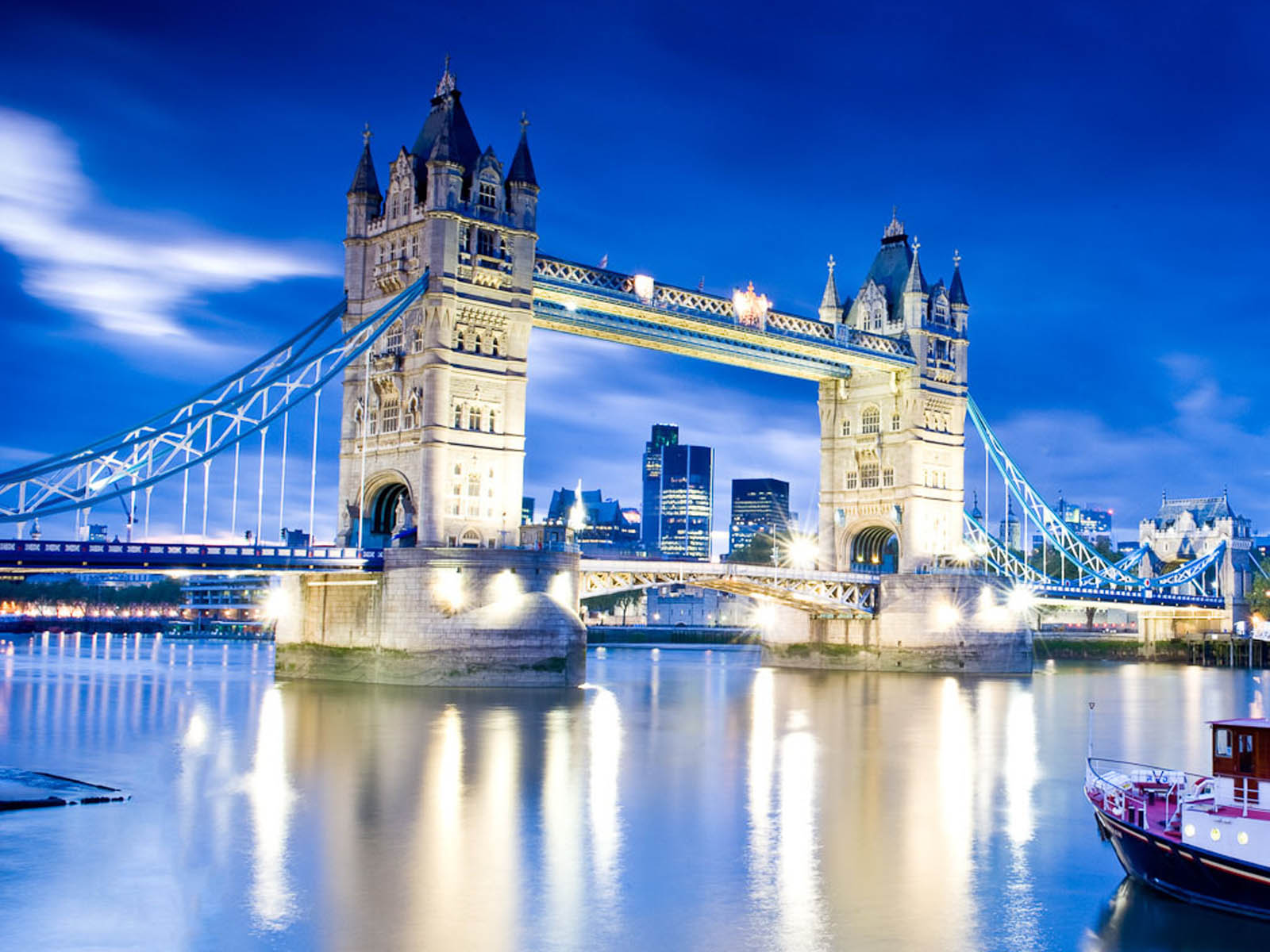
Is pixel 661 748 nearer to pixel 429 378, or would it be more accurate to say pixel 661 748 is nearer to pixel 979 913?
pixel 979 913

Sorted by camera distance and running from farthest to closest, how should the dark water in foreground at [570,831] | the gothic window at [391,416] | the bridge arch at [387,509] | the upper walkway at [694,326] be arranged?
the upper walkway at [694,326] < the gothic window at [391,416] < the bridge arch at [387,509] < the dark water in foreground at [570,831]

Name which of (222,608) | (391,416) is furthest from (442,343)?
(222,608)

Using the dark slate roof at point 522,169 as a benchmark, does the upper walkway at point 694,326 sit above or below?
below

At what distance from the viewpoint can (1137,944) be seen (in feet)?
50.4

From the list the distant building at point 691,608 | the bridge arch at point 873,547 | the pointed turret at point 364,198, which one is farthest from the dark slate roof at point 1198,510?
the pointed turret at point 364,198

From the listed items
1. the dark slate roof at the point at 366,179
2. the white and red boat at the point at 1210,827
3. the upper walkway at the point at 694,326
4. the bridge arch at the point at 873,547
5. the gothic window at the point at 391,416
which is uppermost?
the dark slate roof at the point at 366,179

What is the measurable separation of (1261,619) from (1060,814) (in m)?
85.2

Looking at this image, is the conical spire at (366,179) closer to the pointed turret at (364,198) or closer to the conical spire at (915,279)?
the pointed turret at (364,198)

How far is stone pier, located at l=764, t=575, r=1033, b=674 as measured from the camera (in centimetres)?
6322

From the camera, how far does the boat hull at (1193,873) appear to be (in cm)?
1645

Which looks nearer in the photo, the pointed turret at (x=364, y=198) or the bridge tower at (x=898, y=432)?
the pointed turret at (x=364, y=198)

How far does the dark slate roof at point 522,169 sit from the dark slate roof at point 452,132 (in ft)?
4.48

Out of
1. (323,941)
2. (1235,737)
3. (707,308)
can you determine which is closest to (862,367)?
(707,308)

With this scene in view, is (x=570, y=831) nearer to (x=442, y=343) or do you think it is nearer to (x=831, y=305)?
(x=442, y=343)
